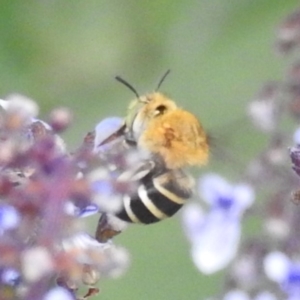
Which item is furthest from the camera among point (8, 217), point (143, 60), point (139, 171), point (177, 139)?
point (143, 60)

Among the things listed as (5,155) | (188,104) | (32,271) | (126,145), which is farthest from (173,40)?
(32,271)

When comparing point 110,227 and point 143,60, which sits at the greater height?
point 143,60

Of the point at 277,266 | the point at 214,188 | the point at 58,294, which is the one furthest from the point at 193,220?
the point at 58,294

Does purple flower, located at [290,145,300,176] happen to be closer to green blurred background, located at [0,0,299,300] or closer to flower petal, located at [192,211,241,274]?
flower petal, located at [192,211,241,274]

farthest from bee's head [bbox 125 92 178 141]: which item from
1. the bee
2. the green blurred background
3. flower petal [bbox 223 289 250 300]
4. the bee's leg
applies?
the green blurred background

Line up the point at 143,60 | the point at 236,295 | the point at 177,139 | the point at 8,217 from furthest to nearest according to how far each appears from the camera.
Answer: the point at 143,60 < the point at 236,295 < the point at 177,139 < the point at 8,217

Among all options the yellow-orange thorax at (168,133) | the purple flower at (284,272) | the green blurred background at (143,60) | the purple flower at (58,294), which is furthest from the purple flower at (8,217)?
the green blurred background at (143,60)

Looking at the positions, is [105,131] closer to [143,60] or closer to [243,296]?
[243,296]

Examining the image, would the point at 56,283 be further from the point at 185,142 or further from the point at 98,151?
the point at 185,142
